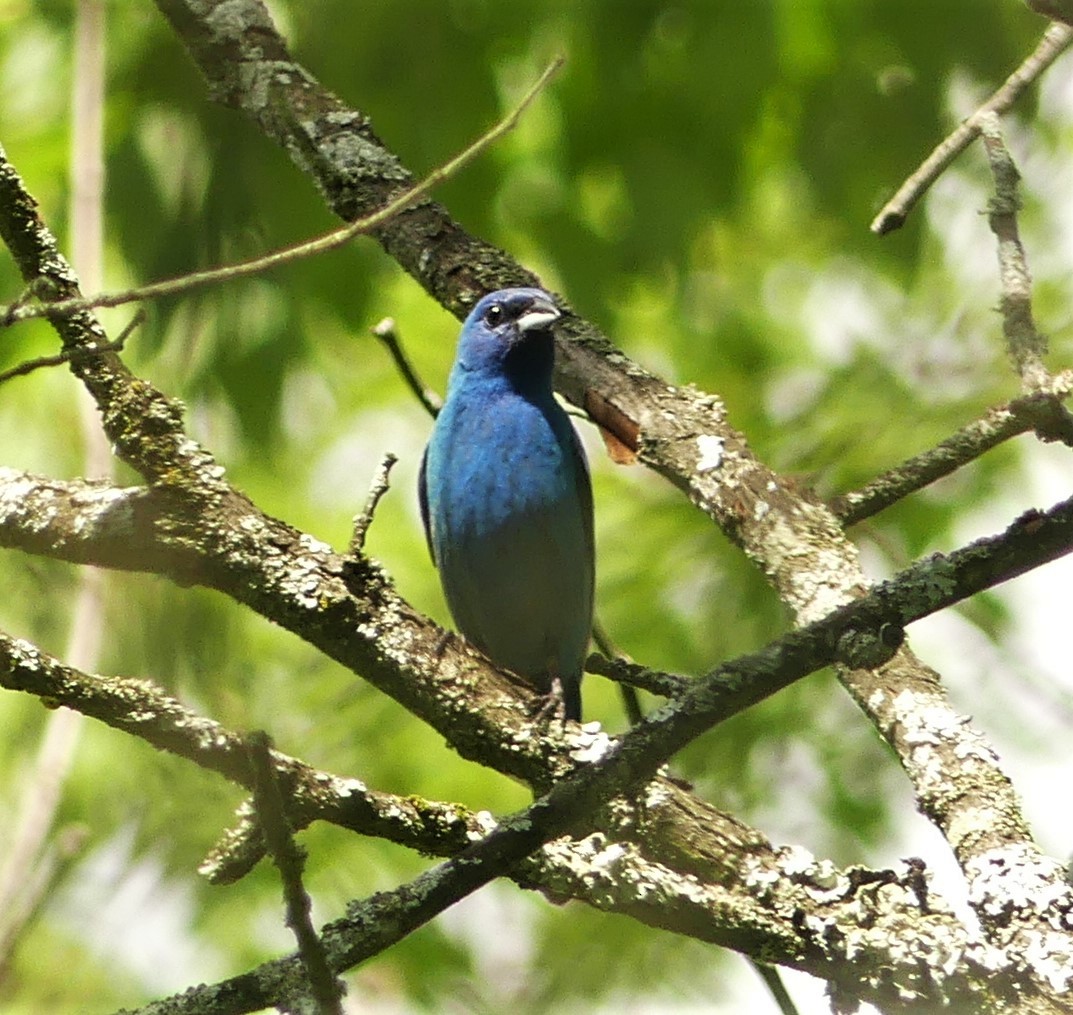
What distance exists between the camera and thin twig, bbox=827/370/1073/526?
3421mm

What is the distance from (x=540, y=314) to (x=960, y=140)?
157cm

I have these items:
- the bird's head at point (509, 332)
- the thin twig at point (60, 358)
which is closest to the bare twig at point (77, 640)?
the thin twig at point (60, 358)

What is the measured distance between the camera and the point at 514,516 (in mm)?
6629

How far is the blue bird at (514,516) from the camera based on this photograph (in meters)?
6.62

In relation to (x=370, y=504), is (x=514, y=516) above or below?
above

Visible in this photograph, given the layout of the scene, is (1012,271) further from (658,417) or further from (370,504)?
(370,504)

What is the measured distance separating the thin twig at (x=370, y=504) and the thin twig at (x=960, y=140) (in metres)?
1.30

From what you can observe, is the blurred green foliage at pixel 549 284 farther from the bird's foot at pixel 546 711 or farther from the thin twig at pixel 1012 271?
the thin twig at pixel 1012 271

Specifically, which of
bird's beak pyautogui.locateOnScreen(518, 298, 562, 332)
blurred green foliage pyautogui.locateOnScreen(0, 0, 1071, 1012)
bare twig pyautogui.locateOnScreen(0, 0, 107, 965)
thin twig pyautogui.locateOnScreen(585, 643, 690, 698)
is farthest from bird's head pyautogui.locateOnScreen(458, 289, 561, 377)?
thin twig pyautogui.locateOnScreen(585, 643, 690, 698)

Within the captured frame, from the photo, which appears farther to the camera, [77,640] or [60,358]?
[77,640]

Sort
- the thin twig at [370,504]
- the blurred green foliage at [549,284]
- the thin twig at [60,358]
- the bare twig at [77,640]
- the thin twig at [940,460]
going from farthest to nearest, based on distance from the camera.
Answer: the blurred green foliage at [549,284], the thin twig at [940,460], the thin twig at [370,504], the bare twig at [77,640], the thin twig at [60,358]

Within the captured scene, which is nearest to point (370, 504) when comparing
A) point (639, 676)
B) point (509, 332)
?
point (639, 676)

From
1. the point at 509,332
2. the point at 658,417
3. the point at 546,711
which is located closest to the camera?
the point at 546,711

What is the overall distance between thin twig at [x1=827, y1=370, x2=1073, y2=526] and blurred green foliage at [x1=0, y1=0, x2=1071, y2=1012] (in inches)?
62.3
